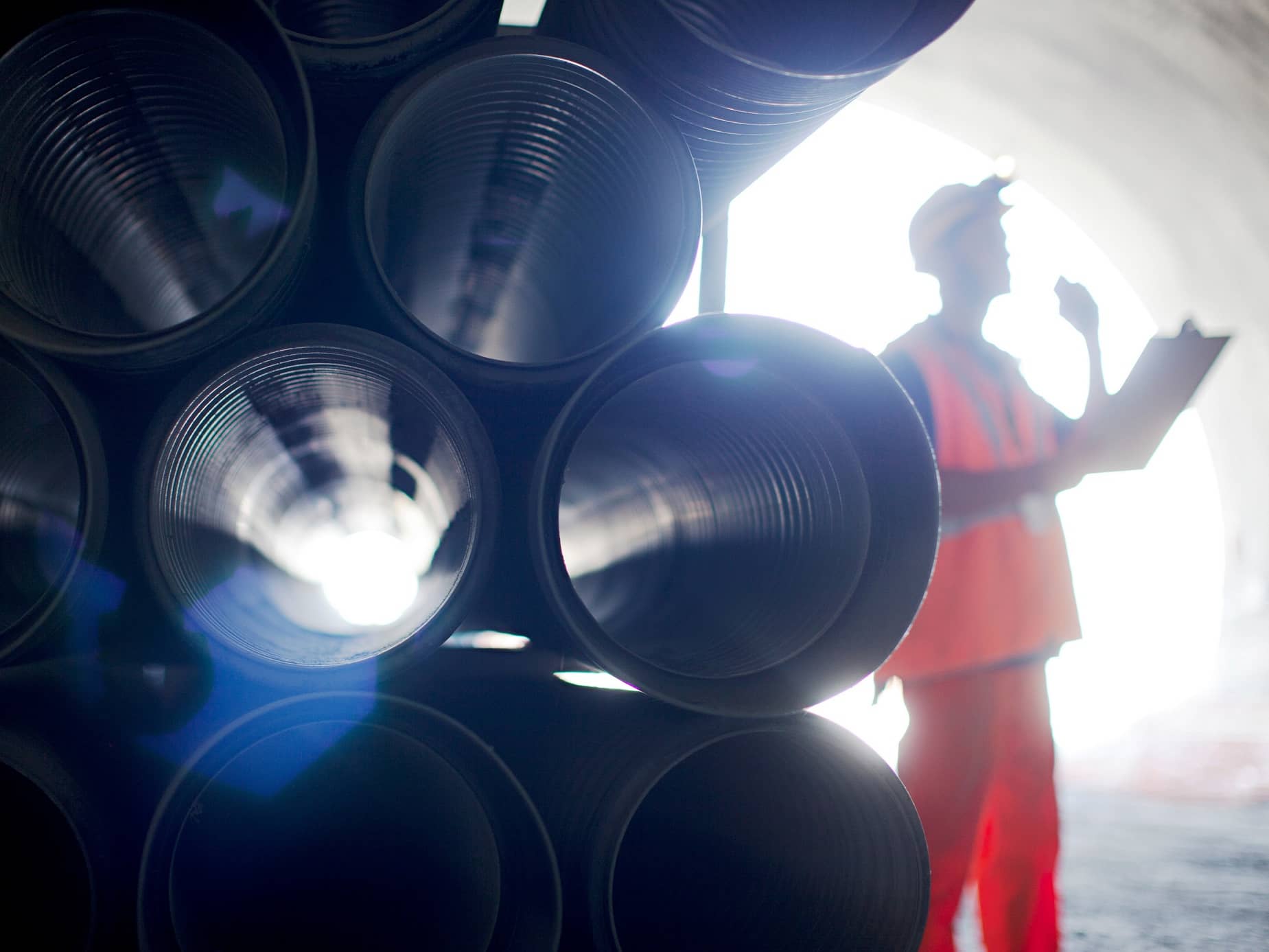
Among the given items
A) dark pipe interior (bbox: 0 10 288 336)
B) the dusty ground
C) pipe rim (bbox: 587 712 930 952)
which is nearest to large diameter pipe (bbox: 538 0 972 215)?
dark pipe interior (bbox: 0 10 288 336)

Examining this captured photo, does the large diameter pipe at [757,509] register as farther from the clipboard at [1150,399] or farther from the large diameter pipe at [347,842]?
the clipboard at [1150,399]

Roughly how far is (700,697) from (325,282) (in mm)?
710

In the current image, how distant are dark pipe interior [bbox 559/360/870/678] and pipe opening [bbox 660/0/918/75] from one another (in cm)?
36

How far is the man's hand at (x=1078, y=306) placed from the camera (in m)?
1.65

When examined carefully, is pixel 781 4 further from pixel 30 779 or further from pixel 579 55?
pixel 30 779

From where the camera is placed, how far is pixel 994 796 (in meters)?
1.69

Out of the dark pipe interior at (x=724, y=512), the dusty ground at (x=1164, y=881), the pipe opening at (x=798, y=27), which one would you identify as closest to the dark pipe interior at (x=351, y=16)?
the pipe opening at (x=798, y=27)

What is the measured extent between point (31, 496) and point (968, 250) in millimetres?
1969

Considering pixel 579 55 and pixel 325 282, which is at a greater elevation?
pixel 579 55

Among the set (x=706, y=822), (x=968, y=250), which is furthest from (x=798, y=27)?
(x=968, y=250)

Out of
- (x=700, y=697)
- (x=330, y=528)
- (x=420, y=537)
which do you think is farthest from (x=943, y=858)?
(x=330, y=528)

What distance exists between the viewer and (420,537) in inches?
67.4

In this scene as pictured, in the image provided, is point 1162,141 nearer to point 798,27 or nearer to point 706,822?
point 798,27

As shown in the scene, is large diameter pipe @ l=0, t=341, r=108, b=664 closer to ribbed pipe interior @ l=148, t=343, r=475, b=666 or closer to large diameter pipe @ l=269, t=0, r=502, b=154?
ribbed pipe interior @ l=148, t=343, r=475, b=666
